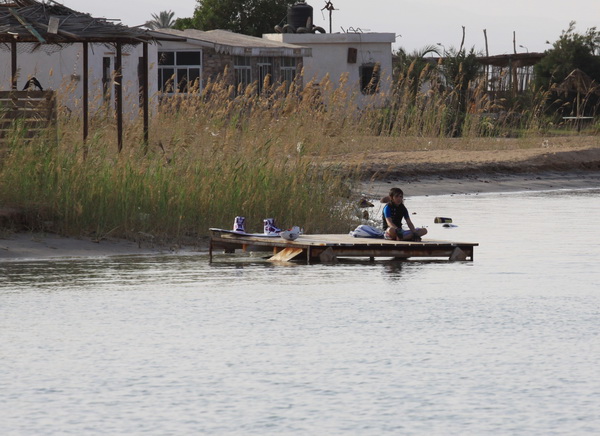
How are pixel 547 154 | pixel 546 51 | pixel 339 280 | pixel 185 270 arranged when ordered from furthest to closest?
pixel 546 51 → pixel 547 154 → pixel 185 270 → pixel 339 280

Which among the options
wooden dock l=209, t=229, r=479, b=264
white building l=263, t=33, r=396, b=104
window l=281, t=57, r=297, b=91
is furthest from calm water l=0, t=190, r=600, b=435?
white building l=263, t=33, r=396, b=104

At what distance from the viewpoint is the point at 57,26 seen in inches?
720

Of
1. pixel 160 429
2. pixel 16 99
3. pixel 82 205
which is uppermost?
pixel 16 99

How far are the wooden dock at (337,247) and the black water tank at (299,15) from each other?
42806mm

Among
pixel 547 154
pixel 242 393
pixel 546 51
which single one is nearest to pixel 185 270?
pixel 242 393

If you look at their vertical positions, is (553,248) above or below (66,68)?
below

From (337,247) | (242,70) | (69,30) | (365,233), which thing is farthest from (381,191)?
(242,70)

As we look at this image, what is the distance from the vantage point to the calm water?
7.58 meters

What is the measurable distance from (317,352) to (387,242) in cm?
547

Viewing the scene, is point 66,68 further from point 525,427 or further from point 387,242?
point 525,427

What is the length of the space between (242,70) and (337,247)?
34.3 m

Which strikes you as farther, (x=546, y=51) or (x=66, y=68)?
(x=546, y=51)

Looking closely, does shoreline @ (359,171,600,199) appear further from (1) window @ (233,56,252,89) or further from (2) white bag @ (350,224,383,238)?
(1) window @ (233,56,252,89)

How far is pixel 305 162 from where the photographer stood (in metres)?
18.2
